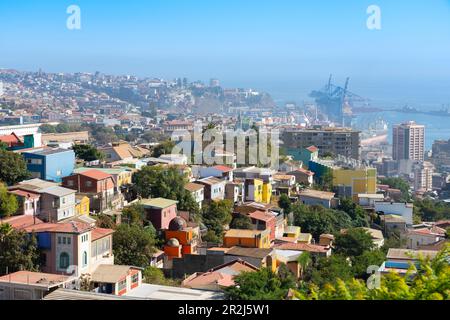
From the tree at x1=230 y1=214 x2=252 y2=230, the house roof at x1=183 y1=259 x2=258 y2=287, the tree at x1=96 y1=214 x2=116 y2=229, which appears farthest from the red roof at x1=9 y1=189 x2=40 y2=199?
the tree at x1=230 y1=214 x2=252 y2=230

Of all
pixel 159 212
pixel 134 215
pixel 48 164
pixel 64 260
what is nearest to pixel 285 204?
pixel 159 212

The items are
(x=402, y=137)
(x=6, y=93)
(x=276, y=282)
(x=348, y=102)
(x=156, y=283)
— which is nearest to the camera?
(x=276, y=282)

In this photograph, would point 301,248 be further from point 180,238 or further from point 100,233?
point 100,233

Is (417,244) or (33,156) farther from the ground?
(33,156)

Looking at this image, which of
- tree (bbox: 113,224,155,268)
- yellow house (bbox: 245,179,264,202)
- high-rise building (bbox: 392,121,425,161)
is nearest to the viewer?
tree (bbox: 113,224,155,268)

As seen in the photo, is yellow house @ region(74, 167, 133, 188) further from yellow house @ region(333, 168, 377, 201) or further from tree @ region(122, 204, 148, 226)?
yellow house @ region(333, 168, 377, 201)
